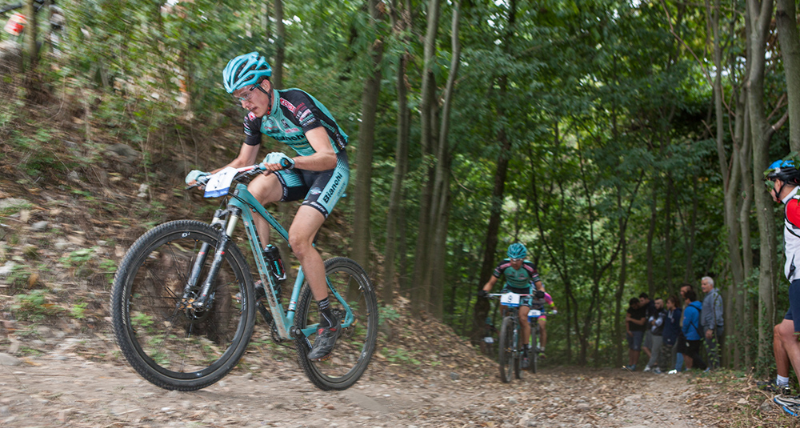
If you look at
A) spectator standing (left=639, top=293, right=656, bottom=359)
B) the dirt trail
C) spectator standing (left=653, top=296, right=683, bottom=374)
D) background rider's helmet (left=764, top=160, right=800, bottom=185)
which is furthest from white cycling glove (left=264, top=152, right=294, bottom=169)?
spectator standing (left=639, top=293, right=656, bottom=359)

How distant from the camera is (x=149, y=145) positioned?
6496mm

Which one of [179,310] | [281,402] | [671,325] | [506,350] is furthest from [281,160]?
[671,325]

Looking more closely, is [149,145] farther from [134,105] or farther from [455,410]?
[455,410]

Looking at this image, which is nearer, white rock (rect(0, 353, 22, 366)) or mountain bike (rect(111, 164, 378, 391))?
mountain bike (rect(111, 164, 378, 391))

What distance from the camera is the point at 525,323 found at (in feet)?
31.5

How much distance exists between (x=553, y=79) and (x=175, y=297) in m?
10.6

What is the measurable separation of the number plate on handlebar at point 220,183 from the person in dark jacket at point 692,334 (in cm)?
1115

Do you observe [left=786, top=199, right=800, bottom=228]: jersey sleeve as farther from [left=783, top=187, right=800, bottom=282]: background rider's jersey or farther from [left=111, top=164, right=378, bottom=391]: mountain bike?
[left=111, top=164, right=378, bottom=391]: mountain bike

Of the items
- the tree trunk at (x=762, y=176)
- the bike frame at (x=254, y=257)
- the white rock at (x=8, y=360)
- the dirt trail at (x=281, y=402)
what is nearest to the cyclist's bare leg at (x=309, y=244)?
the bike frame at (x=254, y=257)

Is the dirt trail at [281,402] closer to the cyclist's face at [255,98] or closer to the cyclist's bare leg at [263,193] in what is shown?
the cyclist's bare leg at [263,193]

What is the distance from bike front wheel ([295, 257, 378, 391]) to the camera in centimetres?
427

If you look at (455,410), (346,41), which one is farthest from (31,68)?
(455,410)

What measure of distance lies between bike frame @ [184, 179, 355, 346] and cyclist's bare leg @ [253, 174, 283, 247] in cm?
4

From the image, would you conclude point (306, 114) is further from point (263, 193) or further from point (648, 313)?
point (648, 313)
